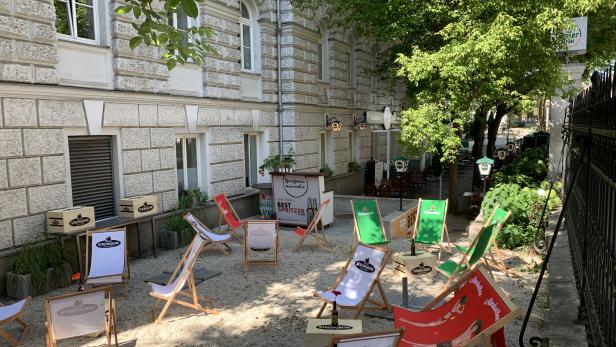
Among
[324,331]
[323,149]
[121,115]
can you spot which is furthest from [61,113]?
[323,149]

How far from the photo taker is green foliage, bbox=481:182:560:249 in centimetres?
873

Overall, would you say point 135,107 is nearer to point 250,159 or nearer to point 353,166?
point 250,159

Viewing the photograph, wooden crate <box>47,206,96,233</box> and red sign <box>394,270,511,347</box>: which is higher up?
wooden crate <box>47,206,96,233</box>

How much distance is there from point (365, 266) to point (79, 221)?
4.72 m

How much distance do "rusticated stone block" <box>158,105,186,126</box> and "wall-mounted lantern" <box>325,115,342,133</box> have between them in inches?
282

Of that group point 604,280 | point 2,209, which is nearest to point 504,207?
point 604,280

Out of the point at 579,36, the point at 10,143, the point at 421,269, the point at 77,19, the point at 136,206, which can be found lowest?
the point at 421,269

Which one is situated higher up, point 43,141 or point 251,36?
point 251,36

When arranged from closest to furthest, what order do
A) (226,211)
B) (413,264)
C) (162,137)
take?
(413,264), (162,137), (226,211)

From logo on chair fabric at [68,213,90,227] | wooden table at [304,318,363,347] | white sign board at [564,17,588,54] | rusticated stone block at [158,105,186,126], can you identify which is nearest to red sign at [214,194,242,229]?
rusticated stone block at [158,105,186,126]

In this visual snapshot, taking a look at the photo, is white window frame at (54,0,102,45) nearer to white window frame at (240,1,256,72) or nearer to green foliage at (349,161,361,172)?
white window frame at (240,1,256,72)

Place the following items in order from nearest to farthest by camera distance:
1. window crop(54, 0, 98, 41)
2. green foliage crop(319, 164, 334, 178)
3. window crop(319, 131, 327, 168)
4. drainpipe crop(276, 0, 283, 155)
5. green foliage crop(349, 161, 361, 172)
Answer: window crop(54, 0, 98, 41)
drainpipe crop(276, 0, 283, 155)
green foliage crop(319, 164, 334, 178)
window crop(319, 131, 327, 168)
green foliage crop(349, 161, 361, 172)

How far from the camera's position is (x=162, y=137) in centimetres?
1026

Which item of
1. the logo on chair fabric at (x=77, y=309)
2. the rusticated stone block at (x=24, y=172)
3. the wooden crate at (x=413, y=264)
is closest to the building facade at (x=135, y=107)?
the rusticated stone block at (x=24, y=172)
